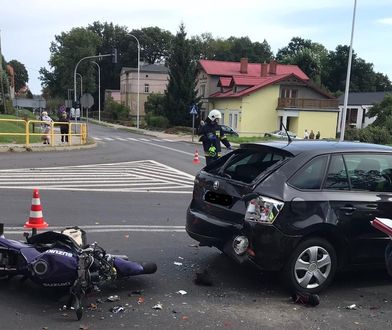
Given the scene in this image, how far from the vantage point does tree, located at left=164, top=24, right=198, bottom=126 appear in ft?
178

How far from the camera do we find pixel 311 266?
15.6ft

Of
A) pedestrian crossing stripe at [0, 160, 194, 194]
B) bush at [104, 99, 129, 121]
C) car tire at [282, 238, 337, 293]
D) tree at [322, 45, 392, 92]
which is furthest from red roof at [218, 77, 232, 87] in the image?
car tire at [282, 238, 337, 293]

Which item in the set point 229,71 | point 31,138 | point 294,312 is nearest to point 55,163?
point 31,138

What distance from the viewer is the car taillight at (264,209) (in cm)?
459

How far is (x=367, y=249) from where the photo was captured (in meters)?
5.00

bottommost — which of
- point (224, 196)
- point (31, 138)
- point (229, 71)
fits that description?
point (31, 138)

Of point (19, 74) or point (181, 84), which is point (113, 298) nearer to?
point (181, 84)

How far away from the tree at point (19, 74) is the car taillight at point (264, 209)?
152903 mm

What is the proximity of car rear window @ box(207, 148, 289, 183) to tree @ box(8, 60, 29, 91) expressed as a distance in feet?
498

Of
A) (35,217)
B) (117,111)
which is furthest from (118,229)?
(117,111)

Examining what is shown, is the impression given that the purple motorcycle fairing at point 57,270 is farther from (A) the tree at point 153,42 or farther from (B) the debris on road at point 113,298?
(A) the tree at point 153,42

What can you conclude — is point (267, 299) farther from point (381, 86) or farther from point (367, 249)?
point (381, 86)

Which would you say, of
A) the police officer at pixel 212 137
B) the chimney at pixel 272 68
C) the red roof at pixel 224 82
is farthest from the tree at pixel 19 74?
the police officer at pixel 212 137

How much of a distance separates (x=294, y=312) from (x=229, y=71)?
6266cm
